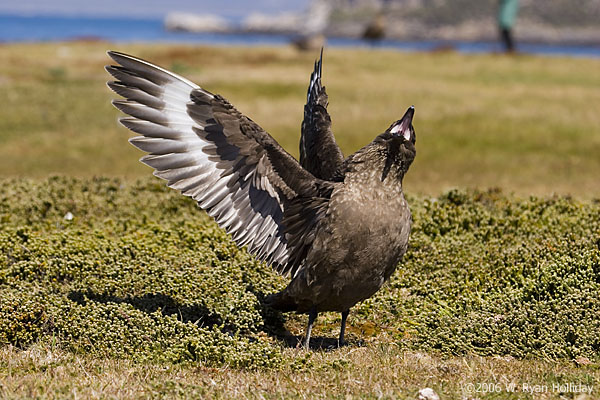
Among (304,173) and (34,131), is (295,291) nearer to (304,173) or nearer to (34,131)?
(304,173)

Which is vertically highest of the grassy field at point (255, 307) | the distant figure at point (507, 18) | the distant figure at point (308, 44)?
the distant figure at point (507, 18)

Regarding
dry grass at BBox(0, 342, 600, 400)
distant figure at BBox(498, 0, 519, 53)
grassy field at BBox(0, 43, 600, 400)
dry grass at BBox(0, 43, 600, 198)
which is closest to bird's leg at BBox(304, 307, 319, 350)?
grassy field at BBox(0, 43, 600, 400)

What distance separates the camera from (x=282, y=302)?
24.0ft

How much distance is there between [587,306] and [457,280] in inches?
63.8

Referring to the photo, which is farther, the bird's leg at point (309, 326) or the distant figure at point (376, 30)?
the distant figure at point (376, 30)

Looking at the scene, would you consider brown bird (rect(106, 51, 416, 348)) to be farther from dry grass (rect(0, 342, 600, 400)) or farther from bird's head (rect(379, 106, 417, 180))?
dry grass (rect(0, 342, 600, 400))

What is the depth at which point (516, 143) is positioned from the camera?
22.5m

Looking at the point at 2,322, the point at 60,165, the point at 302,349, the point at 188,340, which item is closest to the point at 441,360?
the point at 302,349

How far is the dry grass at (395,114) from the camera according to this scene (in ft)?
64.8

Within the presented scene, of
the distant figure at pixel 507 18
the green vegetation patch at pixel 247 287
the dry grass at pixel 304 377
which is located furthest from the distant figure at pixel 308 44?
Answer: the dry grass at pixel 304 377

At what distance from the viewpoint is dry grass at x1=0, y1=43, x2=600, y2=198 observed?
19.8m

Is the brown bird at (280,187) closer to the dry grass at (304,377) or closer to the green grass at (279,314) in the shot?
the green grass at (279,314)

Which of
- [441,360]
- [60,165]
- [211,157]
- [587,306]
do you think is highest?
[211,157]

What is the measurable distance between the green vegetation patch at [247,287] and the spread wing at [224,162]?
811mm
